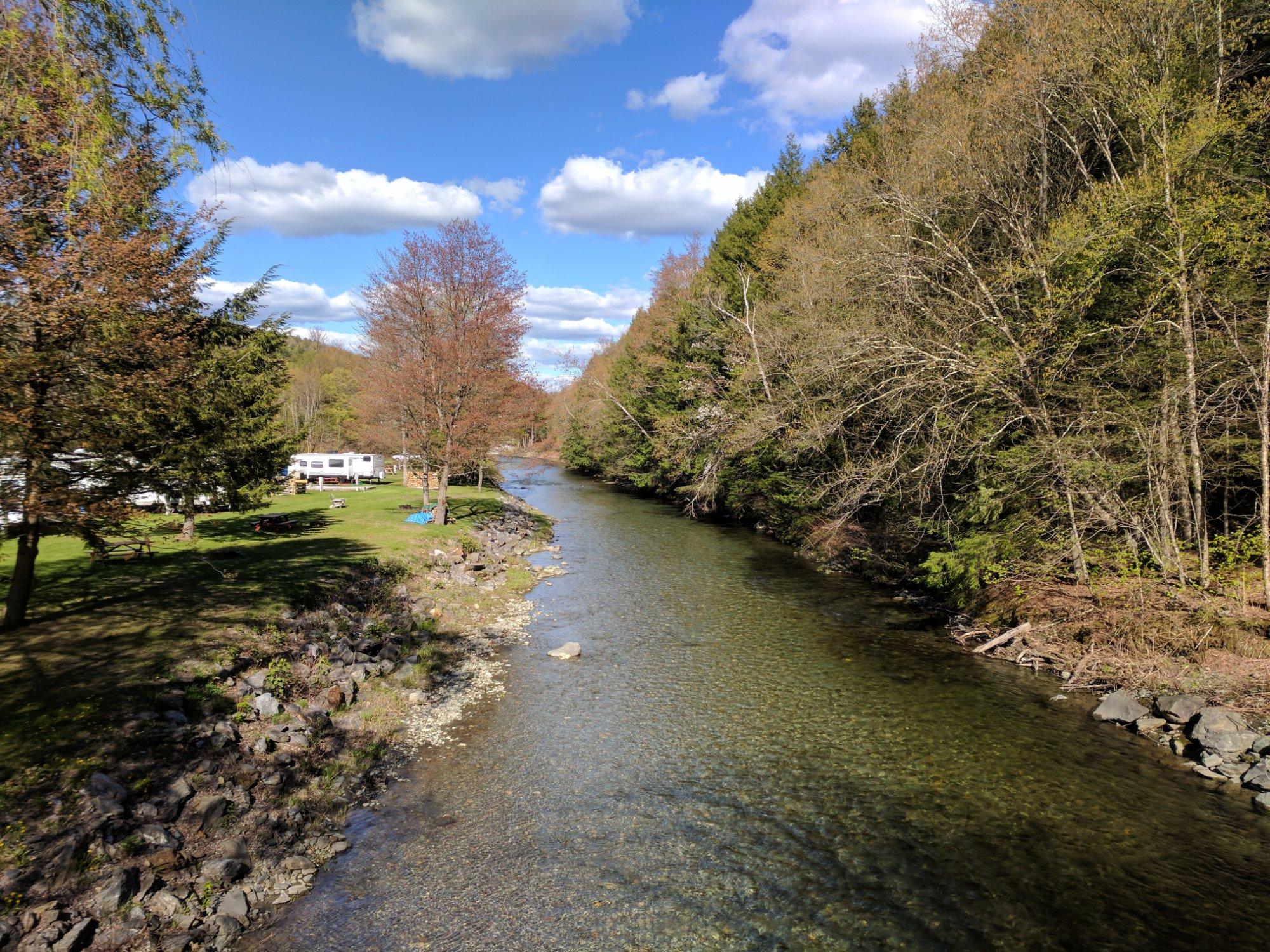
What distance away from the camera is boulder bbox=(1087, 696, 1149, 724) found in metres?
11.7

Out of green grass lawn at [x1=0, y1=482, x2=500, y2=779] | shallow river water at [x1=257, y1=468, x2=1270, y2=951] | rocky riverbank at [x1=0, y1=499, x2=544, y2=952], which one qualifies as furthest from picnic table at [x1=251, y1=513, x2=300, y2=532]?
shallow river water at [x1=257, y1=468, x2=1270, y2=951]

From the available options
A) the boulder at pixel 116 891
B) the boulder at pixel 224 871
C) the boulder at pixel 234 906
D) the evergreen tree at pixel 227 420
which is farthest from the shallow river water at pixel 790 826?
the evergreen tree at pixel 227 420

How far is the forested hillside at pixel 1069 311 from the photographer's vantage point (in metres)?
12.9

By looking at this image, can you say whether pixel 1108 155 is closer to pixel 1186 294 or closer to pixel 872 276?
pixel 1186 294

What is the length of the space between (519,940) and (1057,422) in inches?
652

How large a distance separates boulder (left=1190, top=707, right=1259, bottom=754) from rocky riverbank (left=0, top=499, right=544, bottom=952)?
13.1 metres

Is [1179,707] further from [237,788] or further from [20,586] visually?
[20,586]

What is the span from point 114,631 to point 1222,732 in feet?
63.0

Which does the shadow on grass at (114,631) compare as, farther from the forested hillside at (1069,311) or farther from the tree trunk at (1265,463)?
the tree trunk at (1265,463)

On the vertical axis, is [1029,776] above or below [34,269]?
below

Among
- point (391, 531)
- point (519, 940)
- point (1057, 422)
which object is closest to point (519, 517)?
point (391, 531)

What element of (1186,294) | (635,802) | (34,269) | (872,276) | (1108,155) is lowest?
(635,802)

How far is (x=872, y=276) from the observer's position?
61.2 feet

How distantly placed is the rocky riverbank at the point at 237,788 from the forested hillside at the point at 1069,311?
13.5m
